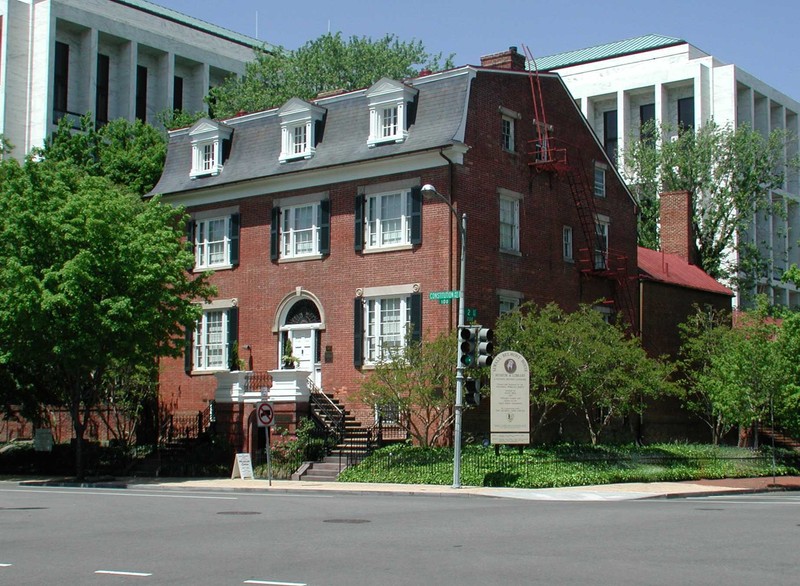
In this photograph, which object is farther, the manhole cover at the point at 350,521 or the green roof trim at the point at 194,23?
the green roof trim at the point at 194,23

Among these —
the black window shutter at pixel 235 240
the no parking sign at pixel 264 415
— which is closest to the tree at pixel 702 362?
the black window shutter at pixel 235 240

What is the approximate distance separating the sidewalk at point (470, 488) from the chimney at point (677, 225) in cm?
1796

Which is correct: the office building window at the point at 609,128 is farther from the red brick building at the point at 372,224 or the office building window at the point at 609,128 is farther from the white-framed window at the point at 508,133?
the white-framed window at the point at 508,133

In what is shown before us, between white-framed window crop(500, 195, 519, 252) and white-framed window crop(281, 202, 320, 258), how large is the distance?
6.32 meters

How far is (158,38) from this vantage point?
7006cm

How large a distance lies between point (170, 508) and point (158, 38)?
54696 mm

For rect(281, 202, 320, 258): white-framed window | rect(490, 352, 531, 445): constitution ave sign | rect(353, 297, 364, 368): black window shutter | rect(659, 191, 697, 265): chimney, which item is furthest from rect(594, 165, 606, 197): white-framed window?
rect(490, 352, 531, 445): constitution ave sign

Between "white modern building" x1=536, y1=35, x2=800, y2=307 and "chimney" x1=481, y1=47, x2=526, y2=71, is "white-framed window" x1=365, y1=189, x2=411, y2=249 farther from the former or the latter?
"white modern building" x1=536, y1=35, x2=800, y2=307

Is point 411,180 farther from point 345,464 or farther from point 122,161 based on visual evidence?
point 122,161

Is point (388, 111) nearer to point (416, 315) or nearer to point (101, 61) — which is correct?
point (416, 315)

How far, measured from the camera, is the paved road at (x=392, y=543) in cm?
1105

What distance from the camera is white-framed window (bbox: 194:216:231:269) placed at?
3906 centimetres

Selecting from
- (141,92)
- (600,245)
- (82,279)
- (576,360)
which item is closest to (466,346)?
(576,360)

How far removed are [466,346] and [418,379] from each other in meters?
4.76
